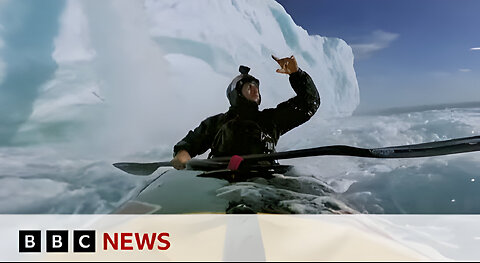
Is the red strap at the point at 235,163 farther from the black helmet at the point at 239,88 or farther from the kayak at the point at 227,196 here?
the black helmet at the point at 239,88

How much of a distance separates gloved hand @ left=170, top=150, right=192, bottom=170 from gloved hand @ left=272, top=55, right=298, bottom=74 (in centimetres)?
34

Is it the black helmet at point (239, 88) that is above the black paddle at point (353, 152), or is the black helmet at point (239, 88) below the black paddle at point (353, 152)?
above

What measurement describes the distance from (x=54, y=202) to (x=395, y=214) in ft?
3.04

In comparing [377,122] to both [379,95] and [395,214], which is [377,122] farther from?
[395,214]

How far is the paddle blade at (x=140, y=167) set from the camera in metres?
1.29

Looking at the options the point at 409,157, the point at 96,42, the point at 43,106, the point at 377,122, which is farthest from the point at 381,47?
the point at 43,106

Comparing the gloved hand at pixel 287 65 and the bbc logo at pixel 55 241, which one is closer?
the bbc logo at pixel 55 241

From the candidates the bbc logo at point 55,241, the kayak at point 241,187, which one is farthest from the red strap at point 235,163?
the bbc logo at point 55,241

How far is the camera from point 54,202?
4.15 ft

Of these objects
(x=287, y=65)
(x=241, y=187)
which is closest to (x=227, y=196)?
(x=241, y=187)

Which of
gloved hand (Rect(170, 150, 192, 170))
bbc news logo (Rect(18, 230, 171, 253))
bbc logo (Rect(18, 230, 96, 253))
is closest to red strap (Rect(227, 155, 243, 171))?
gloved hand (Rect(170, 150, 192, 170))

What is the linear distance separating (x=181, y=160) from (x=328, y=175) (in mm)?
410

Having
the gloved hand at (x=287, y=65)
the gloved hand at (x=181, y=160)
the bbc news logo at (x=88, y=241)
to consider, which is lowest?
the bbc news logo at (x=88, y=241)

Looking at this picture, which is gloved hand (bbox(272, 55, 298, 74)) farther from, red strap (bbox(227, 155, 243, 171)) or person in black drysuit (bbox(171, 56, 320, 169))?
red strap (bbox(227, 155, 243, 171))
